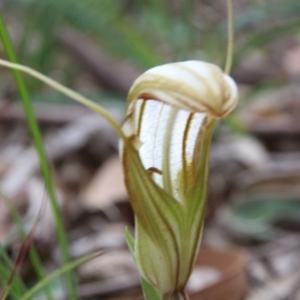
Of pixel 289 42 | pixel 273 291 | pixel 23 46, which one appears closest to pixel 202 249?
pixel 273 291

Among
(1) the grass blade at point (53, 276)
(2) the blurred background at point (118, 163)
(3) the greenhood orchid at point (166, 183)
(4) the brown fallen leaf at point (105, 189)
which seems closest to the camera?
(3) the greenhood orchid at point (166, 183)

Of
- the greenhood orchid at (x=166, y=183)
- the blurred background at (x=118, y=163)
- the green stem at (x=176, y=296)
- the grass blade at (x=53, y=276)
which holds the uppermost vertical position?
the greenhood orchid at (x=166, y=183)

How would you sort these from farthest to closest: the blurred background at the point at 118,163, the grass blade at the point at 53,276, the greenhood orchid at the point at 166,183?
1. the blurred background at the point at 118,163
2. the grass blade at the point at 53,276
3. the greenhood orchid at the point at 166,183

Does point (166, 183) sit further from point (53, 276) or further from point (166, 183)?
point (53, 276)

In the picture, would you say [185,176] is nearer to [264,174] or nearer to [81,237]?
[81,237]

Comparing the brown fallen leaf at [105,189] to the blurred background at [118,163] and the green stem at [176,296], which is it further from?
the green stem at [176,296]

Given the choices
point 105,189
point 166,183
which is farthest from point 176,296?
point 105,189

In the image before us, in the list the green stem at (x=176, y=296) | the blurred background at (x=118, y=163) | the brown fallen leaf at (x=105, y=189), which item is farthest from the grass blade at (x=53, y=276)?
the brown fallen leaf at (x=105, y=189)
